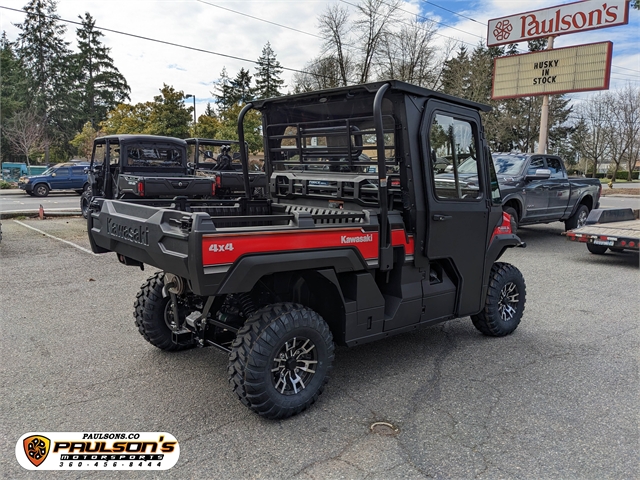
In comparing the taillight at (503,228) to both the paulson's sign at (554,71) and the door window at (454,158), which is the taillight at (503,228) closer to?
the door window at (454,158)

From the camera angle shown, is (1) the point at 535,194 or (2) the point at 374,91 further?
(1) the point at 535,194

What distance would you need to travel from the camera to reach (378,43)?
104ft

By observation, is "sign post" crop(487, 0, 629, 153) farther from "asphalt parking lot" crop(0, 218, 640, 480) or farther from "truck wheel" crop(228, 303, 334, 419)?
"truck wheel" crop(228, 303, 334, 419)

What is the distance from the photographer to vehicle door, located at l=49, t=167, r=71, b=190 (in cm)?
2381

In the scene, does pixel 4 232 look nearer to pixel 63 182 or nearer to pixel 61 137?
pixel 63 182

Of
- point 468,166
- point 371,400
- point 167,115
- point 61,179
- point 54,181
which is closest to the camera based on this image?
point 371,400

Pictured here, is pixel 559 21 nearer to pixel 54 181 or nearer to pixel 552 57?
pixel 552 57

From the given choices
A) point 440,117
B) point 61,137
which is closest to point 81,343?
point 440,117

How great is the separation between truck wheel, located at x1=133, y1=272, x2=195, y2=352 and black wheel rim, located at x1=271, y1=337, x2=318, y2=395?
124 centimetres

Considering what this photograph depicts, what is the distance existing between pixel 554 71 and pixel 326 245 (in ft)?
66.6

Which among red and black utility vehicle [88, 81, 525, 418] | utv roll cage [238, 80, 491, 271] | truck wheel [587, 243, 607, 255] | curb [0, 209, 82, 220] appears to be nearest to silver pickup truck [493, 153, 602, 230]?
truck wheel [587, 243, 607, 255]

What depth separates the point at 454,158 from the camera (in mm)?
4375

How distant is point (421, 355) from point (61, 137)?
56109mm

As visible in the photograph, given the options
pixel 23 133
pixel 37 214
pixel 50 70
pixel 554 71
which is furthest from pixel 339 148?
pixel 50 70
